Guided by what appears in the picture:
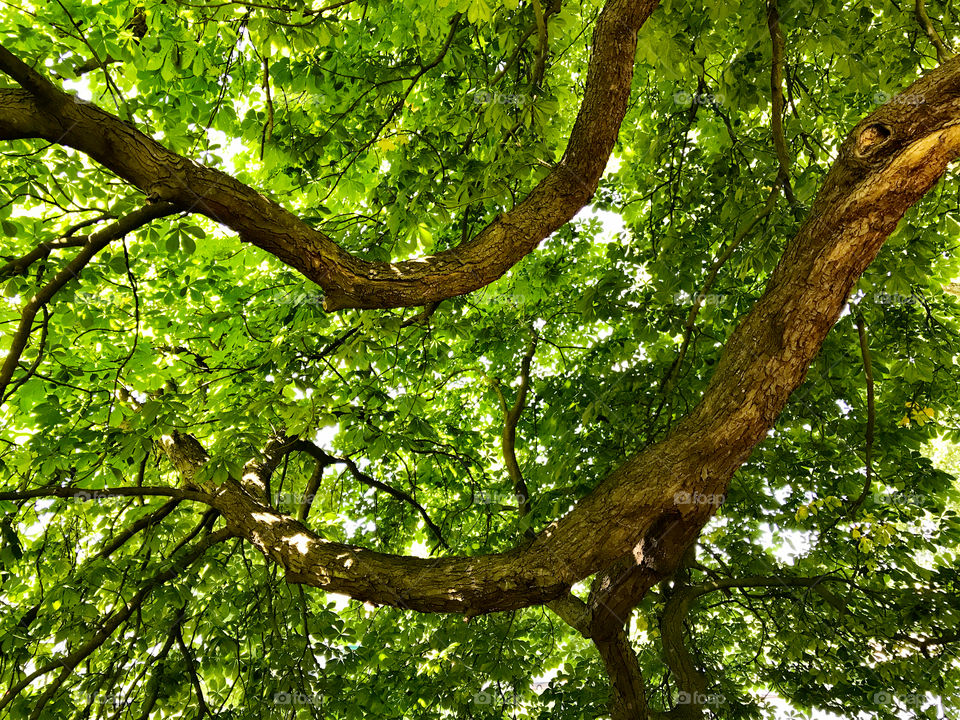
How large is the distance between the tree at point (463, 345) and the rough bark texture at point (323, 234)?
0.01 m

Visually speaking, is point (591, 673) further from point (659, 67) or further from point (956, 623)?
point (659, 67)

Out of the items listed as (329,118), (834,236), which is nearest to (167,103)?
(329,118)

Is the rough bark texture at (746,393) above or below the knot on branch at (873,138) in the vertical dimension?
below

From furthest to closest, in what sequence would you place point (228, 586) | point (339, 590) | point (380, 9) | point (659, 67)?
point (228, 586) < point (380, 9) < point (659, 67) < point (339, 590)

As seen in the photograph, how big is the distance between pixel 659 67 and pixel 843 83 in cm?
254

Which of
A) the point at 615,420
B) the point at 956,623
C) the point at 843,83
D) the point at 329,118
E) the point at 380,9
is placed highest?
the point at 380,9

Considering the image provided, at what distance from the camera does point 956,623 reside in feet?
13.9

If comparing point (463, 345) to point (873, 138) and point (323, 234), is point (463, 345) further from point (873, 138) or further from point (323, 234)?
point (873, 138)

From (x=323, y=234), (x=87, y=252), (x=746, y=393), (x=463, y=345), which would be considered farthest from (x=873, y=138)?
(x=463, y=345)

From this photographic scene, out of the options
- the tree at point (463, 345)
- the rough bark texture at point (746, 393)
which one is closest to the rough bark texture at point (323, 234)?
the tree at point (463, 345)

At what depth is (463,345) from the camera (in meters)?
6.40

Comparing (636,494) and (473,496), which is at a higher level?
(473,496)

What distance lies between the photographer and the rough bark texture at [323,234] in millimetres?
2092

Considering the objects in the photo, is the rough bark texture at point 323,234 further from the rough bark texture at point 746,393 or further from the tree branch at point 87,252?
the rough bark texture at point 746,393
